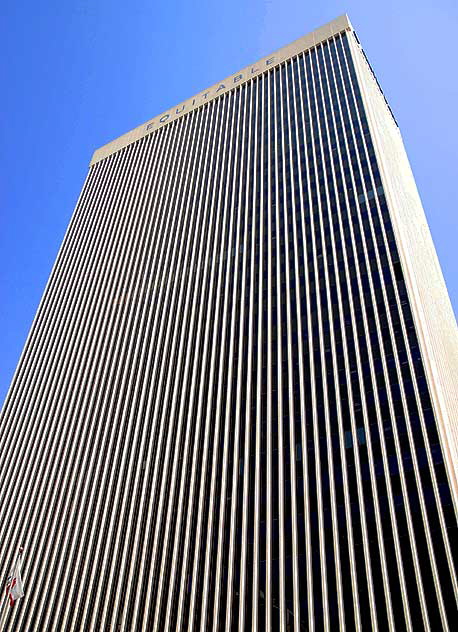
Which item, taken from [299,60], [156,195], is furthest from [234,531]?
[299,60]

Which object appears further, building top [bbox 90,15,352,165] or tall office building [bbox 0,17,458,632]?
building top [bbox 90,15,352,165]

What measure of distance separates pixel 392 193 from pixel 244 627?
53295mm

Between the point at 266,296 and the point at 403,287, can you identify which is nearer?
the point at 403,287

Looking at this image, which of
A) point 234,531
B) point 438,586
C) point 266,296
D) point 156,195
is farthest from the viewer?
point 156,195

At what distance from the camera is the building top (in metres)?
107

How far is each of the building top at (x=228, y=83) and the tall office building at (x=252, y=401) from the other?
8.50ft

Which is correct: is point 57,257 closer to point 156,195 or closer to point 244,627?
point 156,195

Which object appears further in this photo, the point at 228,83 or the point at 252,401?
the point at 228,83

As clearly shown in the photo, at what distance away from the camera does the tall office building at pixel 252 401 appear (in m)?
46.7

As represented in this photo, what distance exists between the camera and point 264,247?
77.1 m

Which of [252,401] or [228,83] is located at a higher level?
[228,83]

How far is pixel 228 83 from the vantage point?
4560 inches

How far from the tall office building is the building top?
259 cm

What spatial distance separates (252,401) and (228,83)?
7831 centimetres
